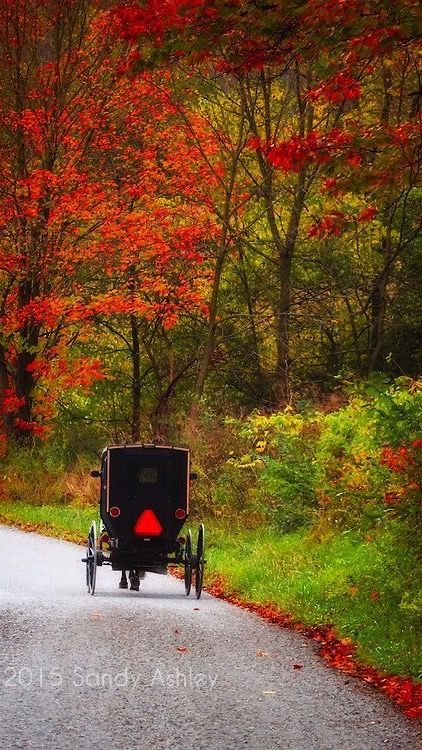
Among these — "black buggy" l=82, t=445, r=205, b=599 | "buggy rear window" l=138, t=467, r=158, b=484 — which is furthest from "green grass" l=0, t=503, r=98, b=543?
"buggy rear window" l=138, t=467, r=158, b=484

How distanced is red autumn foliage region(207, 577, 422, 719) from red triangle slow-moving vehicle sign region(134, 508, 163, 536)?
4.13 ft

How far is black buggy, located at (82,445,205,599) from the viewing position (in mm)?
14609

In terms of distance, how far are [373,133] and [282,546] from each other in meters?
6.79

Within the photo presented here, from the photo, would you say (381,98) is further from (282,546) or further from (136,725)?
(136,725)

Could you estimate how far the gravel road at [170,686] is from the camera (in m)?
7.41

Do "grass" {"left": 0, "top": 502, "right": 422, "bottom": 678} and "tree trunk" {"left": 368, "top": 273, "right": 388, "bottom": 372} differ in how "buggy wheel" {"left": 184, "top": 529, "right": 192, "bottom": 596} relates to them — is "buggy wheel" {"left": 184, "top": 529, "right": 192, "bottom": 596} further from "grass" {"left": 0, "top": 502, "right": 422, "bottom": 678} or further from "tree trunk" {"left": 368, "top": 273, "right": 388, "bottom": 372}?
"tree trunk" {"left": 368, "top": 273, "right": 388, "bottom": 372}

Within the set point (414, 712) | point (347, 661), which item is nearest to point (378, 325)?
point (347, 661)

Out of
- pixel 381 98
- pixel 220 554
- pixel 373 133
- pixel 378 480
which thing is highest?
pixel 381 98

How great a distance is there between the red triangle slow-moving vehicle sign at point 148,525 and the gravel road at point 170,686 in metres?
1.06

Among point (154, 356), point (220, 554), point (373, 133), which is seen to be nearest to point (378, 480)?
point (373, 133)

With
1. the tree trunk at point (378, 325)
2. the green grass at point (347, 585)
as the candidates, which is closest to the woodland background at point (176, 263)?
the tree trunk at point (378, 325)

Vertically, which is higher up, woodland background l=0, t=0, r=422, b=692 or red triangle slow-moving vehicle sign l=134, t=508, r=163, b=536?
woodland background l=0, t=0, r=422, b=692

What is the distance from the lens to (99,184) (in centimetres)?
2942

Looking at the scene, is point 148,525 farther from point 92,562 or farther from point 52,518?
point 52,518
